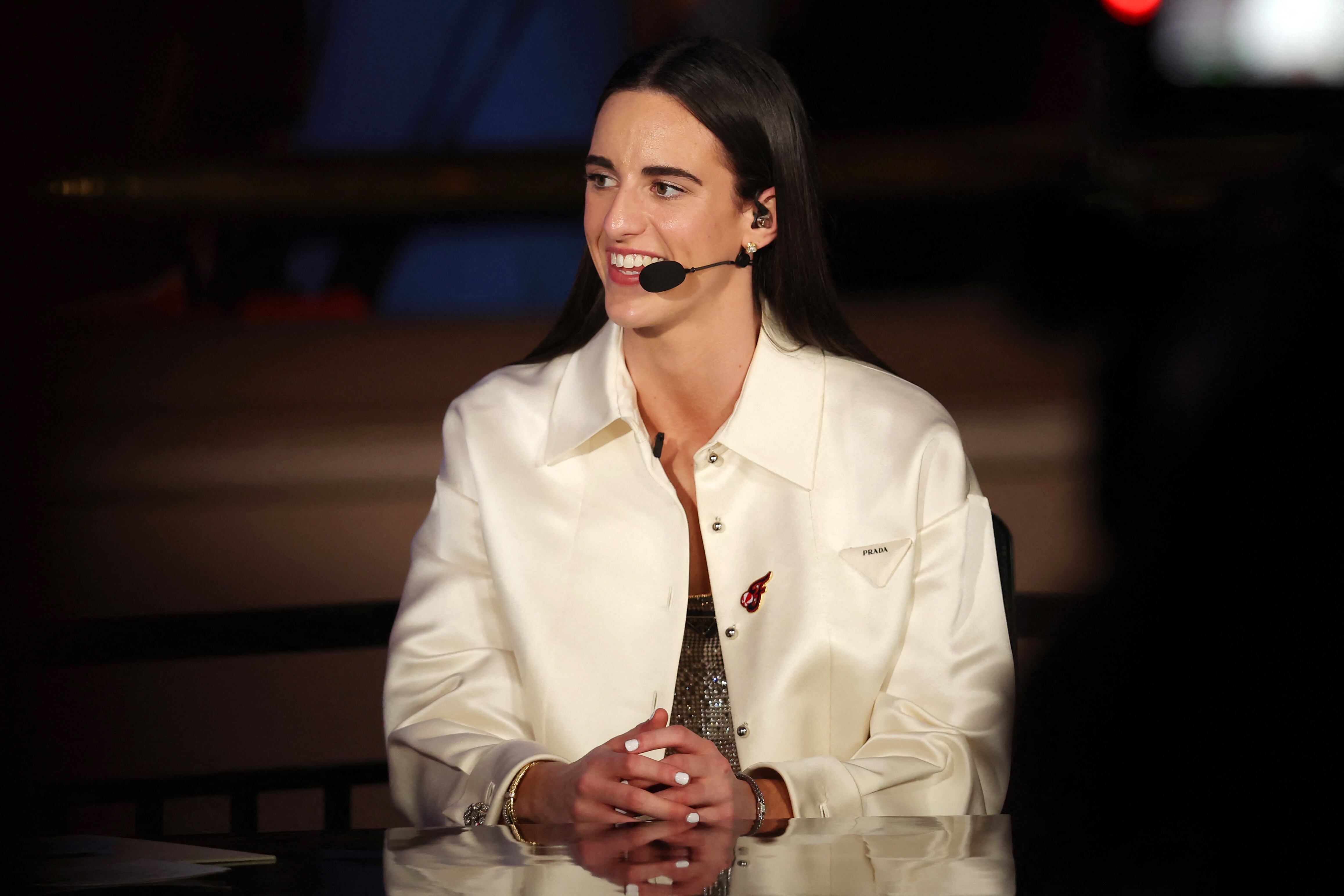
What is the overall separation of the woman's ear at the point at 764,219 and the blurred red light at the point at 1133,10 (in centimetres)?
139

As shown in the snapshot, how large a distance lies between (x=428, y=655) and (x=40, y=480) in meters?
1.38

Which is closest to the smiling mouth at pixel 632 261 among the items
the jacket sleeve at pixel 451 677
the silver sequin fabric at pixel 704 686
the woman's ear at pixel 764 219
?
the woman's ear at pixel 764 219

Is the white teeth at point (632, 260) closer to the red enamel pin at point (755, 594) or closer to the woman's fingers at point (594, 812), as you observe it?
the red enamel pin at point (755, 594)

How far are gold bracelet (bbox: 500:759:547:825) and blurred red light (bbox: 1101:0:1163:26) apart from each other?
6.44 ft

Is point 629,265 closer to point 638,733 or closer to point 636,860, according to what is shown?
point 638,733

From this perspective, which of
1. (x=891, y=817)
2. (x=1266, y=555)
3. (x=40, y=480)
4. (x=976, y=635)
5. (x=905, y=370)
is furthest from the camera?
(x=905, y=370)

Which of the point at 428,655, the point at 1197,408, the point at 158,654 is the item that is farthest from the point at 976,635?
the point at 158,654

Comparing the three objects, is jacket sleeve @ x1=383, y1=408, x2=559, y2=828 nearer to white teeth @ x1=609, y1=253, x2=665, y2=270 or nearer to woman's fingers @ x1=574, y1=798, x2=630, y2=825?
woman's fingers @ x1=574, y1=798, x2=630, y2=825

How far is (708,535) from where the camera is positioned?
58.6 inches

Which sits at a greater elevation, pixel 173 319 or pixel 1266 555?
pixel 173 319

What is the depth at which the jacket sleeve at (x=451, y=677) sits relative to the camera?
1345mm

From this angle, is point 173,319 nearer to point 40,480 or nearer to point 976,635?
point 40,480

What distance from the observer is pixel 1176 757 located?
50 centimetres

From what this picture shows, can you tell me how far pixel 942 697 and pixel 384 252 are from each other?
5.41 feet
